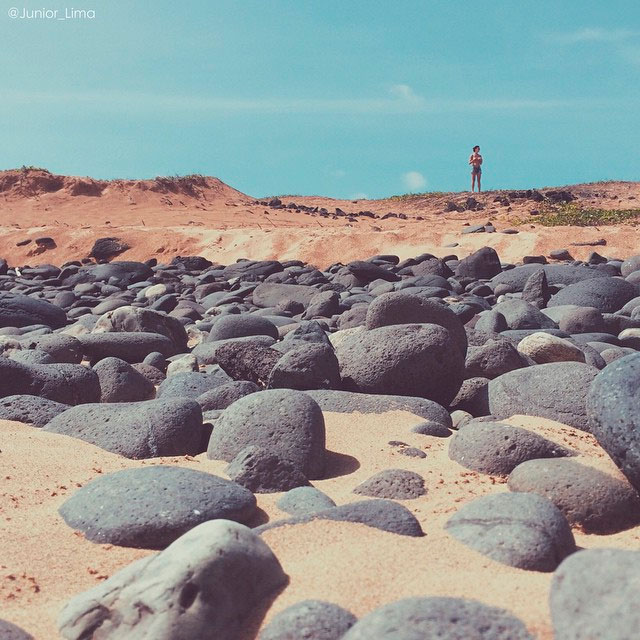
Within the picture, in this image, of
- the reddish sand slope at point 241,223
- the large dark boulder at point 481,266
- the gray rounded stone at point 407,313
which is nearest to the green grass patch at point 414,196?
the reddish sand slope at point 241,223

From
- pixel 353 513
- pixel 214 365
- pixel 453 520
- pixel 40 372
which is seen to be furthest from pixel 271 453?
pixel 214 365

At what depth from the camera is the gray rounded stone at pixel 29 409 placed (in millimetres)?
5102

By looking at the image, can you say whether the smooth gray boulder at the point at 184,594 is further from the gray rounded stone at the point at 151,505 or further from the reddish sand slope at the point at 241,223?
the reddish sand slope at the point at 241,223

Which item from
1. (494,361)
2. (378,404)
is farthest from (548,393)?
(494,361)

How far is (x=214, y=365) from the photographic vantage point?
709 cm

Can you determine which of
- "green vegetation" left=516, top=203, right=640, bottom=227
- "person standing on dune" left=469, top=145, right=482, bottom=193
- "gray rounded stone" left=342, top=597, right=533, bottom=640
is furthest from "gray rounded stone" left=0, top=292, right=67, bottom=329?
"person standing on dune" left=469, top=145, right=482, bottom=193

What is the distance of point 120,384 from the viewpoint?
609cm

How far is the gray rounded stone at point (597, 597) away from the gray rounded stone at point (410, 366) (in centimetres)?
337

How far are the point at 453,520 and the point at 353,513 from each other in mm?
364

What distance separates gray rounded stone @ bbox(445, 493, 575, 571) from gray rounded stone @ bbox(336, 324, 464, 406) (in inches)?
100

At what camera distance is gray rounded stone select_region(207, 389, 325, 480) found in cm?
397

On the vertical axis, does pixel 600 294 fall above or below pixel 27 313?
above

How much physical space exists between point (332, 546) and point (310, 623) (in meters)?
0.55

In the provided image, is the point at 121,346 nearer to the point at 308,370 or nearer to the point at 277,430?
the point at 308,370
